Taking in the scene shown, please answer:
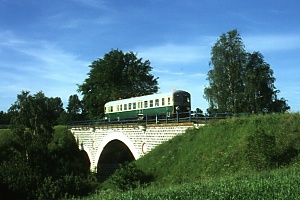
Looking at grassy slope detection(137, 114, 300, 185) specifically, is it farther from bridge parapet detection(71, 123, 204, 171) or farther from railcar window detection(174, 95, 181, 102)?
railcar window detection(174, 95, 181, 102)

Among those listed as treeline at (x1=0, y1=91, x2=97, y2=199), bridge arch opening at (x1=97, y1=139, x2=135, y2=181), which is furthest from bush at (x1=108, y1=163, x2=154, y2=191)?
bridge arch opening at (x1=97, y1=139, x2=135, y2=181)

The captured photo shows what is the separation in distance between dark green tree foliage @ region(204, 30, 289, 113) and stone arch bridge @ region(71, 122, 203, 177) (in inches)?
455

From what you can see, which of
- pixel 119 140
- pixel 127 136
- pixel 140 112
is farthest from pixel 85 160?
pixel 127 136

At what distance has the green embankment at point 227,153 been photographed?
14.8 metres

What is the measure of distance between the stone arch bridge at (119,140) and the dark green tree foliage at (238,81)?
11.6 meters

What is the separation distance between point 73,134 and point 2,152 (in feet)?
24.9

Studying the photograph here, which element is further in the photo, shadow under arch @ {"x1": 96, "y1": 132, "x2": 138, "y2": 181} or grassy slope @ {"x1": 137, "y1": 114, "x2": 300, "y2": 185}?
shadow under arch @ {"x1": 96, "y1": 132, "x2": 138, "y2": 181}

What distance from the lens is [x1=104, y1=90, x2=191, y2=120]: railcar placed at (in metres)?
A: 27.9

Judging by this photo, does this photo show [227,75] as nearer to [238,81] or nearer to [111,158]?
[238,81]

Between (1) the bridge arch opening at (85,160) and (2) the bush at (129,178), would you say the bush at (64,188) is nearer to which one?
(2) the bush at (129,178)

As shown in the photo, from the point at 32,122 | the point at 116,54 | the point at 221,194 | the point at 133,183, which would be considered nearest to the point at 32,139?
the point at 32,122

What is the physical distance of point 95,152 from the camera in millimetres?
34781

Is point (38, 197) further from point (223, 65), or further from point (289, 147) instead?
point (223, 65)

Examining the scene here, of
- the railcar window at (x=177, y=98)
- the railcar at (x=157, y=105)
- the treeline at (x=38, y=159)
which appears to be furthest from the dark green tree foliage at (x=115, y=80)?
the railcar window at (x=177, y=98)
